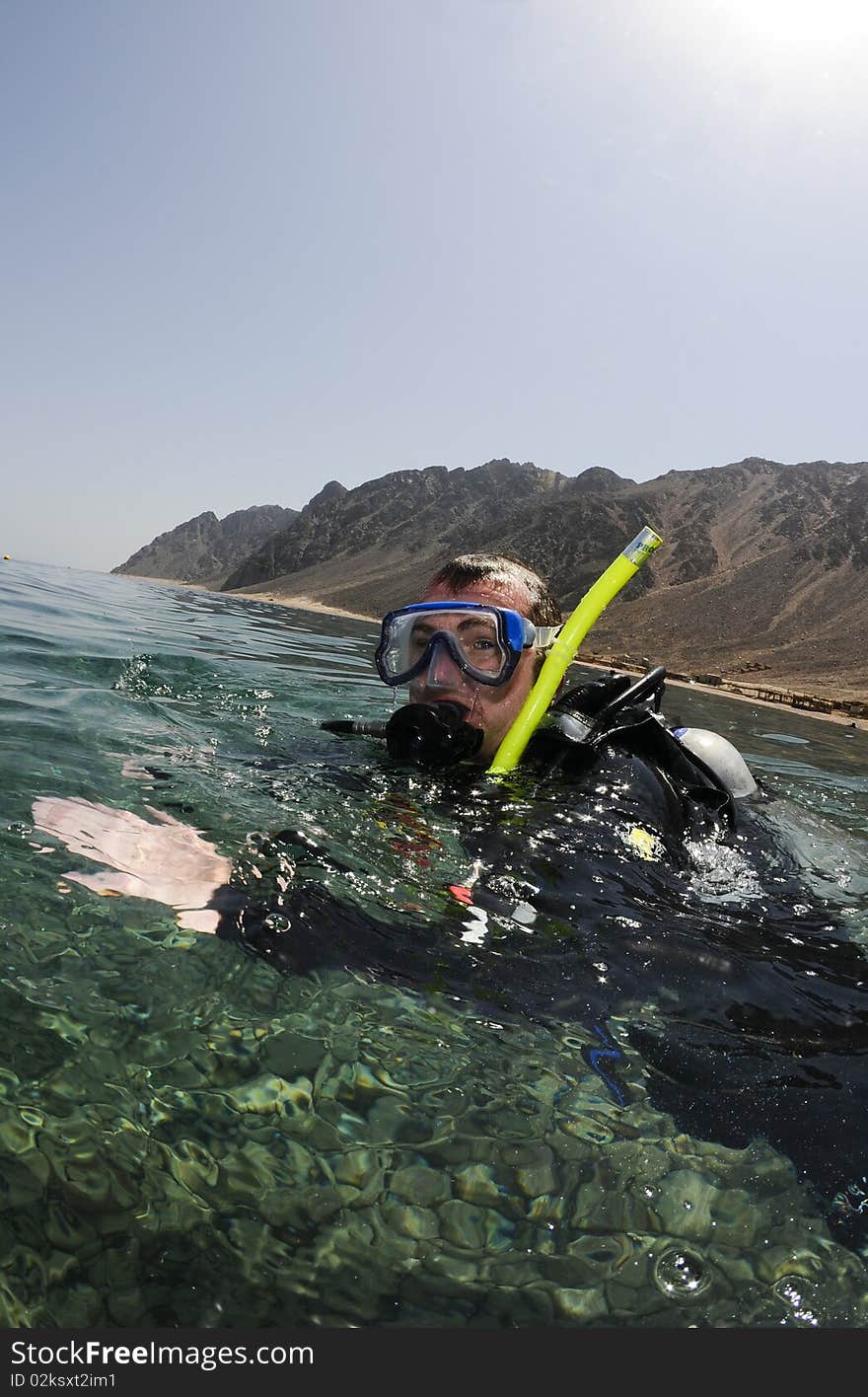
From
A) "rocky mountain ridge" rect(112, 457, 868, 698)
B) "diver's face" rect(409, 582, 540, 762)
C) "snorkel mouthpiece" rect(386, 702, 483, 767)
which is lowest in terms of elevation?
"snorkel mouthpiece" rect(386, 702, 483, 767)

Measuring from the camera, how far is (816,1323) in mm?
1200

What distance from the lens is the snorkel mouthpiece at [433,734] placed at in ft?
11.2

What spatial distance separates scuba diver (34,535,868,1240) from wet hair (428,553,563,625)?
69mm

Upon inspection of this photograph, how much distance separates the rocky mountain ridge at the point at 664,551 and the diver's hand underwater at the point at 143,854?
25033 mm

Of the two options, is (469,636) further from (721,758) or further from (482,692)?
(721,758)

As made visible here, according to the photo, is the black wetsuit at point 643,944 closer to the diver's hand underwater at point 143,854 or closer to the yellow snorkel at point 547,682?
the diver's hand underwater at point 143,854

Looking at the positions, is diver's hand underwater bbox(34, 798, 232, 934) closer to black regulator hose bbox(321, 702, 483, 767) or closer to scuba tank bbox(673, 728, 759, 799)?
black regulator hose bbox(321, 702, 483, 767)

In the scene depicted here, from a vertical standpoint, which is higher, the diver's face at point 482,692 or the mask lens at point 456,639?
the mask lens at point 456,639

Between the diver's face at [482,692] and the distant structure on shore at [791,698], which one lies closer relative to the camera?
the diver's face at [482,692]

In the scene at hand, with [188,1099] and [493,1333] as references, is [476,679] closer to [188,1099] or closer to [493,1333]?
[188,1099]

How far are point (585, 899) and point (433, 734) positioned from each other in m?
1.22

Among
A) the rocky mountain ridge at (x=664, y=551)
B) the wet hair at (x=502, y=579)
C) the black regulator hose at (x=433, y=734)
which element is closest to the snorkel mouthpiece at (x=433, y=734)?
the black regulator hose at (x=433, y=734)

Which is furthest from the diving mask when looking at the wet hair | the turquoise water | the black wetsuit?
the turquoise water

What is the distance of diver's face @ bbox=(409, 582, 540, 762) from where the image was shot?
142 inches
